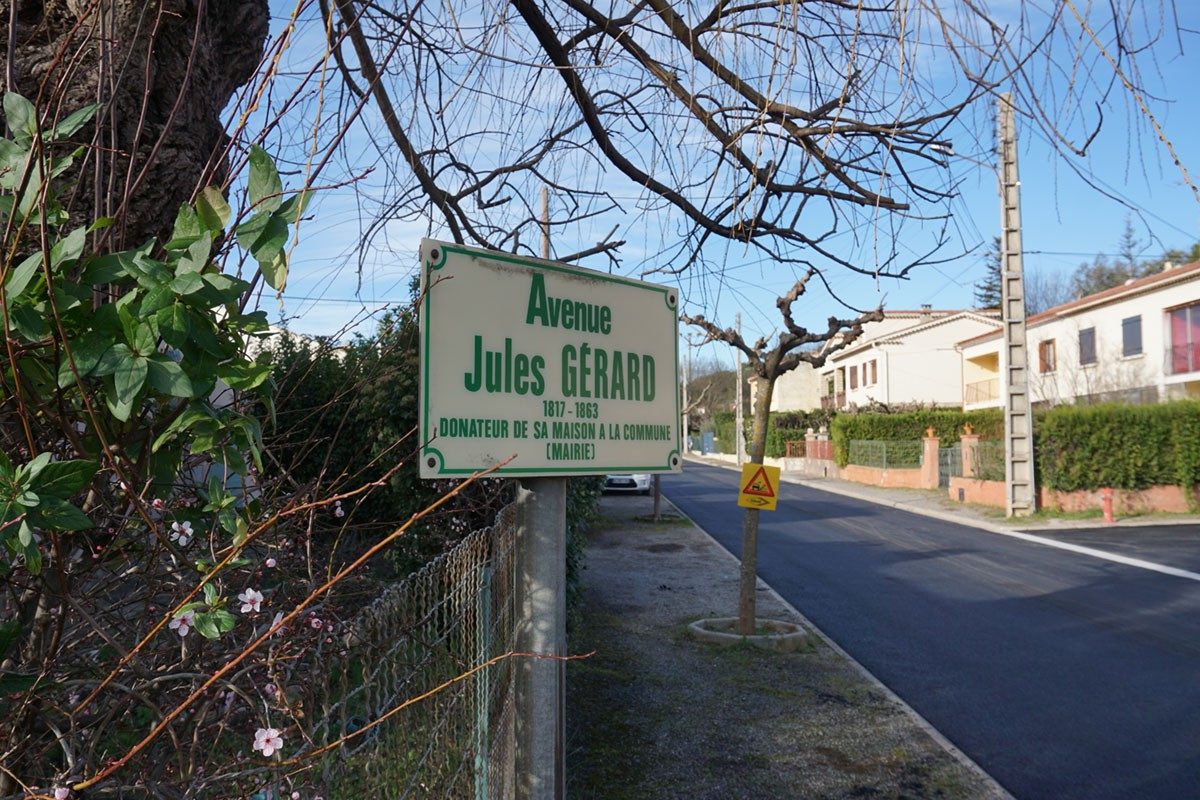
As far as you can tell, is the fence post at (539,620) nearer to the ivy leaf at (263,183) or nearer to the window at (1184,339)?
the ivy leaf at (263,183)

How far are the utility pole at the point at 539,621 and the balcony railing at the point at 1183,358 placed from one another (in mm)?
34712

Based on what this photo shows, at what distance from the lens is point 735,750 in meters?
6.14

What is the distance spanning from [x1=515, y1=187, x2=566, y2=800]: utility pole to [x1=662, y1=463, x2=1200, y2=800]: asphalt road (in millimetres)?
3959

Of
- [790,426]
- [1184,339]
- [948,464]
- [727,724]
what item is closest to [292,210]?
[727,724]

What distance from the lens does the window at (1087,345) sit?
1419 inches

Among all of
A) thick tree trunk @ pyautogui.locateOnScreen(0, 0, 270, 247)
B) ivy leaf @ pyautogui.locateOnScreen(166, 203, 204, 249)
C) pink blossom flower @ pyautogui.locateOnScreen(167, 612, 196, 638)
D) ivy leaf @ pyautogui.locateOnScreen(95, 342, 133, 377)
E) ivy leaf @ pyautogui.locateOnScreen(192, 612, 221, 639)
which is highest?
thick tree trunk @ pyautogui.locateOnScreen(0, 0, 270, 247)

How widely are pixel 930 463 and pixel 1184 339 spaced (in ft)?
30.8

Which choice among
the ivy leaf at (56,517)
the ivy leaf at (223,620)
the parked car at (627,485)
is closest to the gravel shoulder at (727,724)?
the ivy leaf at (223,620)

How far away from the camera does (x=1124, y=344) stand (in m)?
34.5

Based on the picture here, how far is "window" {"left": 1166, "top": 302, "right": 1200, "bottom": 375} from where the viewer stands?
31406 millimetres

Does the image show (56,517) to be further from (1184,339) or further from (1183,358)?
(1184,339)

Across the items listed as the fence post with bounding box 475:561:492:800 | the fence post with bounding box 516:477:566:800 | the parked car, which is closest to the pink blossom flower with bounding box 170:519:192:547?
the fence post with bounding box 516:477:566:800

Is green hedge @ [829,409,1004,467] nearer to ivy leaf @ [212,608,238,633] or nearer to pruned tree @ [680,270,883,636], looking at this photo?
pruned tree @ [680,270,883,636]

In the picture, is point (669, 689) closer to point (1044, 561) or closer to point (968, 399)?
point (1044, 561)
